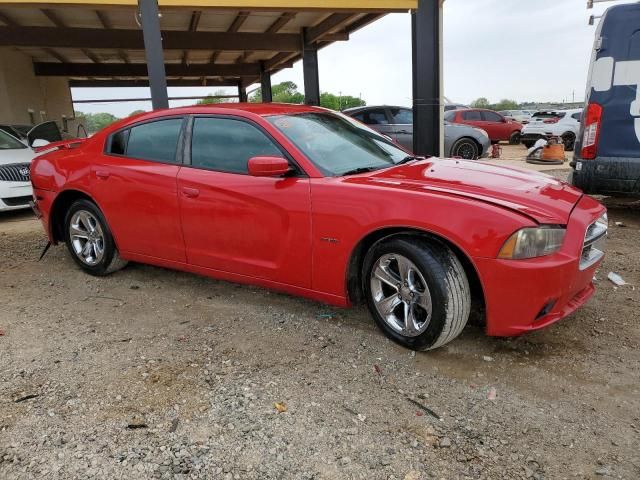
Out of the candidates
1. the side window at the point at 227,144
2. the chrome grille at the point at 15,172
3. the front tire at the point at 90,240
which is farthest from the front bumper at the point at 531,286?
the chrome grille at the point at 15,172

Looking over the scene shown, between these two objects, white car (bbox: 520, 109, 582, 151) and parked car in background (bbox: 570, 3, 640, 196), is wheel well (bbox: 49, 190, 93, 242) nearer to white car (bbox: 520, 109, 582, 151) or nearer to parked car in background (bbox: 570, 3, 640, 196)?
parked car in background (bbox: 570, 3, 640, 196)

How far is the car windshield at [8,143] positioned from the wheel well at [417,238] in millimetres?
6898

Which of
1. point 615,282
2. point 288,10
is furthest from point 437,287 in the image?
point 288,10

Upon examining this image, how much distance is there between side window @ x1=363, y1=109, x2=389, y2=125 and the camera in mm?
11469

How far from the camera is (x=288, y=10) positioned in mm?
6848

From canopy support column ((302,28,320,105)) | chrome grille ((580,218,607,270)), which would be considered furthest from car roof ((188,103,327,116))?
canopy support column ((302,28,320,105))

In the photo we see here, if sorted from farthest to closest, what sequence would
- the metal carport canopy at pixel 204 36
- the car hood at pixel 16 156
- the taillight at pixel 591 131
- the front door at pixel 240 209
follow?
the car hood at pixel 16 156 < the metal carport canopy at pixel 204 36 < the taillight at pixel 591 131 < the front door at pixel 240 209

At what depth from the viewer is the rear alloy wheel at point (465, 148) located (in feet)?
40.9

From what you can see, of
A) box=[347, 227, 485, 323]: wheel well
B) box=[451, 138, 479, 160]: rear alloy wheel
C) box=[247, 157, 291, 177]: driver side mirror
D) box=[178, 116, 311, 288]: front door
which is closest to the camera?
box=[347, 227, 485, 323]: wheel well

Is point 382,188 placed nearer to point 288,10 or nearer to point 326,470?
point 326,470

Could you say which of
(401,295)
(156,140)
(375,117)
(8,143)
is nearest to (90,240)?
(156,140)

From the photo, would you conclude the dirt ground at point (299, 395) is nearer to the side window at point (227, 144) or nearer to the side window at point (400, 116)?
the side window at point (227, 144)

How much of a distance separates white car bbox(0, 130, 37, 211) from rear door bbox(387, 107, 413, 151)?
7.41 meters

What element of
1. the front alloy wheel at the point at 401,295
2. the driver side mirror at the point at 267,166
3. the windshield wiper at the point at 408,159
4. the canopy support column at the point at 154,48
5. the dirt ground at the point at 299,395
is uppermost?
the canopy support column at the point at 154,48
